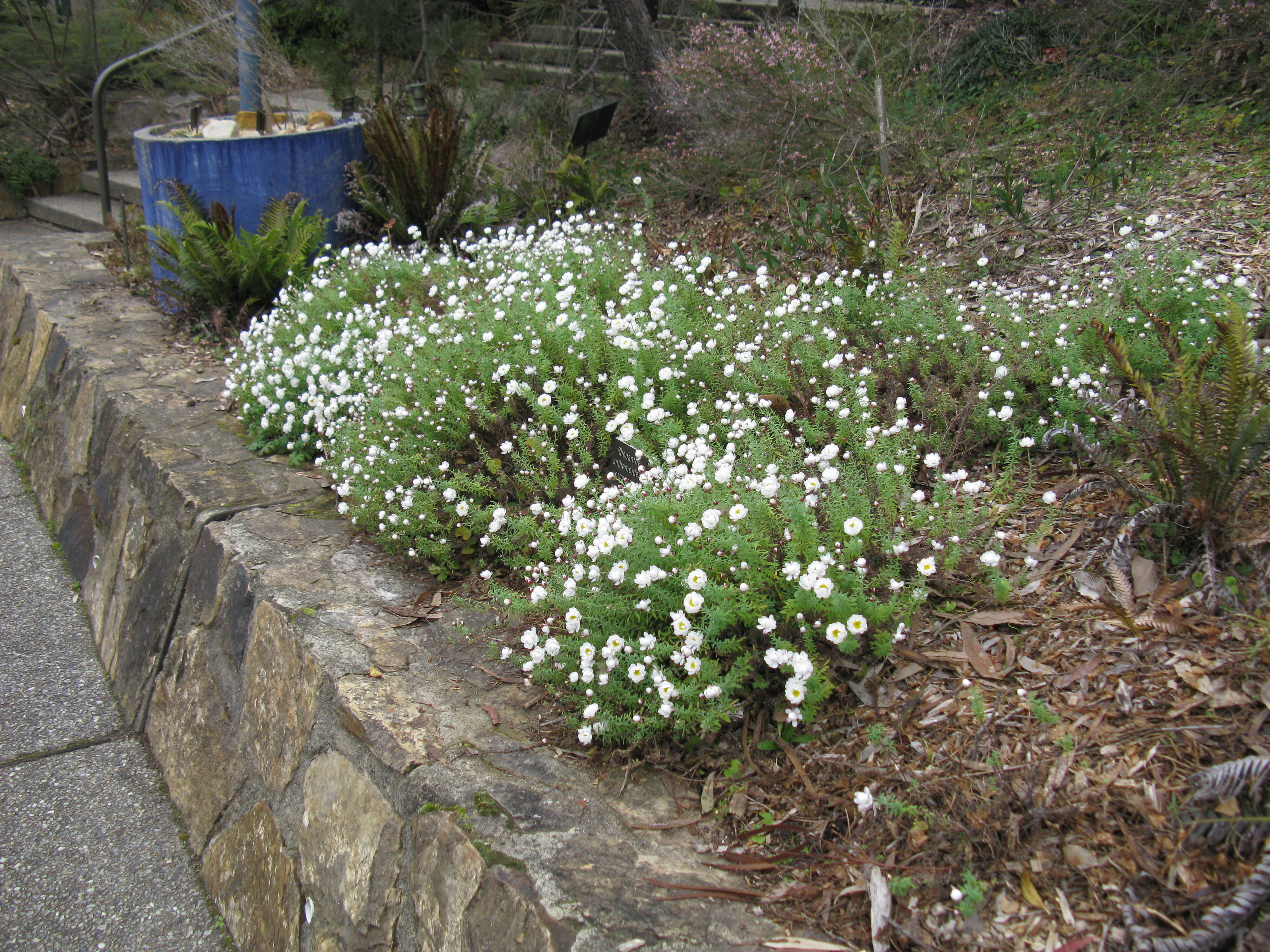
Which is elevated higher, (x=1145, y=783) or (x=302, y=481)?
(x=1145, y=783)

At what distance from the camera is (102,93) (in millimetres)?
6746

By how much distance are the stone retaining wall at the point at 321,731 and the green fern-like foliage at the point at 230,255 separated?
76 centimetres

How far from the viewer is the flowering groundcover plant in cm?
224

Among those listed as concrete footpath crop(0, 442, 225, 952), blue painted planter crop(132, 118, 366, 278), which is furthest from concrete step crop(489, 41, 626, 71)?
concrete footpath crop(0, 442, 225, 952)

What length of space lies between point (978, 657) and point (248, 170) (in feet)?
16.9

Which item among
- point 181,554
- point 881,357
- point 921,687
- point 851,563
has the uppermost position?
point 881,357

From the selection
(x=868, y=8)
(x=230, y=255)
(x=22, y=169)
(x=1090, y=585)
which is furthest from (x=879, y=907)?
(x=22, y=169)

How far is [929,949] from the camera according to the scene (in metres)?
1.66

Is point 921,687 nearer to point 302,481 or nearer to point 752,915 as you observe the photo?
point 752,915

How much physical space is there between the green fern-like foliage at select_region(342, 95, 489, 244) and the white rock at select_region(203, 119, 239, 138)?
91cm

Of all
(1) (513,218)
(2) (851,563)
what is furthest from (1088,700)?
(1) (513,218)

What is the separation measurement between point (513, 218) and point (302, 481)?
9.25ft

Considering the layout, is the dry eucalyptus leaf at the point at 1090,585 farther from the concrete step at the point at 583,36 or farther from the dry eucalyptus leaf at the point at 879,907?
the concrete step at the point at 583,36

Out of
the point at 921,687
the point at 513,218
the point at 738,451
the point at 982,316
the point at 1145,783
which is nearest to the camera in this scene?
the point at 1145,783
